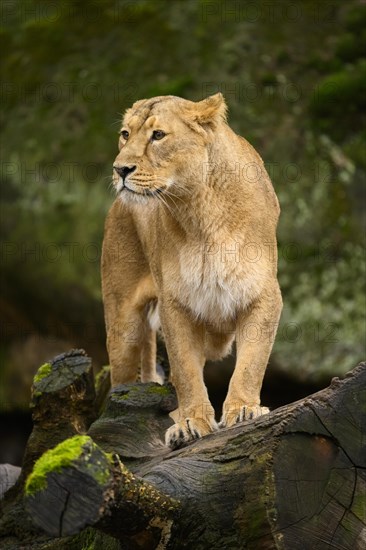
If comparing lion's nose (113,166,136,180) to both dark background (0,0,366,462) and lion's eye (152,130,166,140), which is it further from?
dark background (0,0,366,462)

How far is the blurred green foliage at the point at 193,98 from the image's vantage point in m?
12.2

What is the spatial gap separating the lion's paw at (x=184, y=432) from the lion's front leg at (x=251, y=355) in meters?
0.16

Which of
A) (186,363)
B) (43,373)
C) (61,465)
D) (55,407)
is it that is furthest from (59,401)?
(61,465)

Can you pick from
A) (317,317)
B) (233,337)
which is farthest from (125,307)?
(317,317)

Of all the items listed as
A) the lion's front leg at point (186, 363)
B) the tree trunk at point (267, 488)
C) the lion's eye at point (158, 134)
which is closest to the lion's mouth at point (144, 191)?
the lion's eye at point (158, 134)

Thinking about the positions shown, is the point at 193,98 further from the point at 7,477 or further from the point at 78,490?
the point at 78,490

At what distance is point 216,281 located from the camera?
22.7 feet

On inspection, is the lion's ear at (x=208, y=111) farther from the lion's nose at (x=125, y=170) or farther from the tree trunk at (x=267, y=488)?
the tree trunk at (x=267, y=488)

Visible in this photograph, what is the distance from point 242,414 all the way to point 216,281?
92 centimetres

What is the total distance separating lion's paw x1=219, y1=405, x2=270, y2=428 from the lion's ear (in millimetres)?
1860

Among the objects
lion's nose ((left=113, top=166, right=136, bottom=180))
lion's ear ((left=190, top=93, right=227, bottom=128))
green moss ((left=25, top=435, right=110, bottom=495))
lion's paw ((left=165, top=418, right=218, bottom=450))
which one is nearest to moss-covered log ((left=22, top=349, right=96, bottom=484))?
lion's paw ((left=165, top=418, right=218, bottom=450))

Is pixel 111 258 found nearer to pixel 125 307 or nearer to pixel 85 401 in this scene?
pixel 125 307

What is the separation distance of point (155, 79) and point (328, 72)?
2.07 m

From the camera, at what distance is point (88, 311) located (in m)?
12.8
